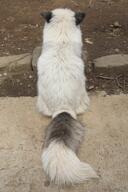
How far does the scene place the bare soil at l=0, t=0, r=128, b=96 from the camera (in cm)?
571

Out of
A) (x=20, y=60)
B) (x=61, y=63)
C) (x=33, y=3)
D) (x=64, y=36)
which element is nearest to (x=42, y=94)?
(x=61, y=63)

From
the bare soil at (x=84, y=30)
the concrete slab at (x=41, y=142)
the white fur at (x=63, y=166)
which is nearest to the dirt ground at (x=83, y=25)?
the bare soil at (x=84, y=30)

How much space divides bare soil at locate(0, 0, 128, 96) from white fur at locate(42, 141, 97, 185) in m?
1.67

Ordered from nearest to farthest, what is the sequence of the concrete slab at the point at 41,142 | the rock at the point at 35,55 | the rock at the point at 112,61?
1. the concrete slab at the point at 41,142
2. the rock at the point at 112,61
3. the rock at the point at 35,55

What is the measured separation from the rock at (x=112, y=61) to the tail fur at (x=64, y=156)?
151cm

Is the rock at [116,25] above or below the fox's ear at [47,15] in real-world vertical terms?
below

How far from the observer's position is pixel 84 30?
6.78 meters

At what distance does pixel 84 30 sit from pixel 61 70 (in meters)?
2.11

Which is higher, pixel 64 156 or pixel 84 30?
pixel 64 156

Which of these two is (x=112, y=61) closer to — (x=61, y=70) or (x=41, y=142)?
(x=61, y=70)

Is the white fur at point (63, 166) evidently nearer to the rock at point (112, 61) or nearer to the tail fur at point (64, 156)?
the tail fur at point (64, 156)

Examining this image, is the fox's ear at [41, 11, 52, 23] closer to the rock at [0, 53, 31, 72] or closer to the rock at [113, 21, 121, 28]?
the rock at [0, 53, 31, 72]

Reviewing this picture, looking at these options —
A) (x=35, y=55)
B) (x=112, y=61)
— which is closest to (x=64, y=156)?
(x=112, y=61)

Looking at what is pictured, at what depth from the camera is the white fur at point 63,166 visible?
3842mm
